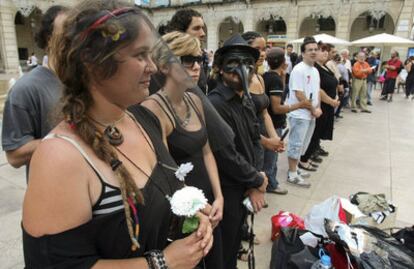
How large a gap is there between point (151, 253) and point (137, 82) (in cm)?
62

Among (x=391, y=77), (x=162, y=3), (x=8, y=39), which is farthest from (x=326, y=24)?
(x=8, y=39)

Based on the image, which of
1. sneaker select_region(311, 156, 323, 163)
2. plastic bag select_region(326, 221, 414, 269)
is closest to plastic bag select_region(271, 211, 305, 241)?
plastic bag select_region(326, 221, 414, 269)

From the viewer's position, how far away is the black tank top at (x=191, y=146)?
6.03 ft

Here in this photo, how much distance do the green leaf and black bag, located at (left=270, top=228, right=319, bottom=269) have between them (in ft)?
4.76

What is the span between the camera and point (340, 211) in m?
2.92

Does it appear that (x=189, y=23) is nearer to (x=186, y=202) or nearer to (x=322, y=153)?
(x=186, y=202)

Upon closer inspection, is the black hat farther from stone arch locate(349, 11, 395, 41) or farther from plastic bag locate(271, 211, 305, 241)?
stone arch locate(349, 11, 395, 41)

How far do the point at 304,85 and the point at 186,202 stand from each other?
12.3 feet

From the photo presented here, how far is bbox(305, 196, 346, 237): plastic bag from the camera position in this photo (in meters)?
2.81

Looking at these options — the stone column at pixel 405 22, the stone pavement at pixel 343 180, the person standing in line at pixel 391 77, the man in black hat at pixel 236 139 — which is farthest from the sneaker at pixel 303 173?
the stone column at pixel 405 22

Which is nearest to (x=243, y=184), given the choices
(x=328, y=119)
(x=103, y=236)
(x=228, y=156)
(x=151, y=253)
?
(x=228, y=156)

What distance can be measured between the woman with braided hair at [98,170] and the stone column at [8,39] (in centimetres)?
2732

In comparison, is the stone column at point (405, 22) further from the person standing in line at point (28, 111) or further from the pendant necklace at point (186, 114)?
the person standing in line at point (28, 111)

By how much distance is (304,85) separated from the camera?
4.44 metres
